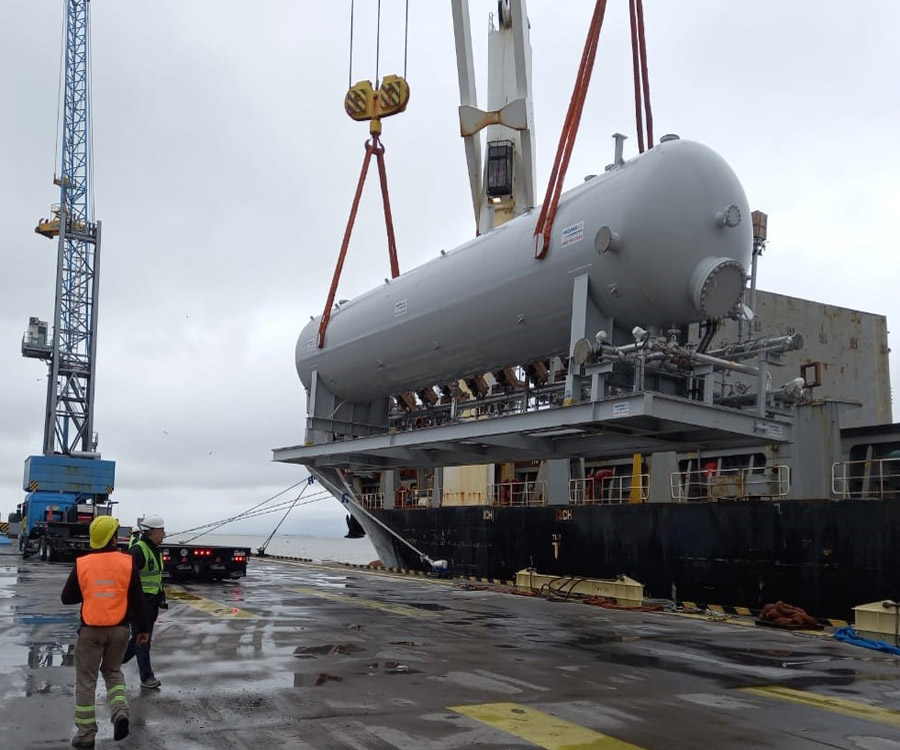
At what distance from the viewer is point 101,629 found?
5961 millimetres

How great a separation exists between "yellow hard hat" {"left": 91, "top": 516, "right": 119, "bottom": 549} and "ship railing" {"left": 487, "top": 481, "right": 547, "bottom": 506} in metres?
17.5

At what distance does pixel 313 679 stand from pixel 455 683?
1.34m

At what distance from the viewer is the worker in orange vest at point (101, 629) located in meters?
5.77

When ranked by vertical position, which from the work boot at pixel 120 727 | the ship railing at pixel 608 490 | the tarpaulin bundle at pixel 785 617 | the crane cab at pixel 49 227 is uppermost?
the crane cab at pixel 49 227

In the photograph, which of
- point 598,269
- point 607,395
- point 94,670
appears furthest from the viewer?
point 607,395

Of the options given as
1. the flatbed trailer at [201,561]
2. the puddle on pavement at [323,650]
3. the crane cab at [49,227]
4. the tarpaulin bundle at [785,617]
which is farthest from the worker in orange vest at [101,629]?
the crane cab at [49,227]

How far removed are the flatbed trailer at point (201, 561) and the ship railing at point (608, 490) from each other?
27.5ft

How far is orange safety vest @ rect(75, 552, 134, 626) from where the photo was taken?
5957 millimetres

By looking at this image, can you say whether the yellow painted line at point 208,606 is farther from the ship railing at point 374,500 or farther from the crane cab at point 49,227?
the crane cab at point 49,227

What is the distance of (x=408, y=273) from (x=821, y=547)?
8728 millimetres

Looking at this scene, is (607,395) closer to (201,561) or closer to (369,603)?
(369,603)

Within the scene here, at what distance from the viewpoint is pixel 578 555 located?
63.4ft

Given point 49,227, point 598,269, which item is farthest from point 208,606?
point 49,227

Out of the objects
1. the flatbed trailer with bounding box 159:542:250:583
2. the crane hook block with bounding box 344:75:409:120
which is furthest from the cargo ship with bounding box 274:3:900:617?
the crane hook block with bounding box 344:75:409:120
